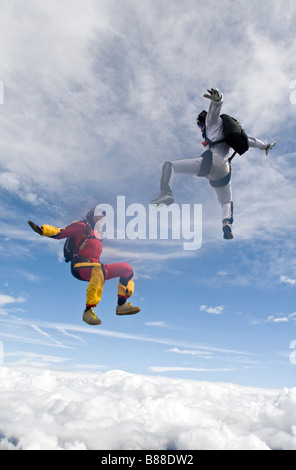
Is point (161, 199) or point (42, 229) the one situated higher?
point (161, 199)

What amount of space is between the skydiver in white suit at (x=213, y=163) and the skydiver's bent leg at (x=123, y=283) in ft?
5.74

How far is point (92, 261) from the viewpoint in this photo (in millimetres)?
6508

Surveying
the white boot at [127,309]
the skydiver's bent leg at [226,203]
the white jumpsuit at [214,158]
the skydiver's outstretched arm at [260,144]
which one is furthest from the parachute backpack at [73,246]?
the skydiver's outstretched arm at [260,144]

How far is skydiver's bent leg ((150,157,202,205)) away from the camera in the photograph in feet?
19.1

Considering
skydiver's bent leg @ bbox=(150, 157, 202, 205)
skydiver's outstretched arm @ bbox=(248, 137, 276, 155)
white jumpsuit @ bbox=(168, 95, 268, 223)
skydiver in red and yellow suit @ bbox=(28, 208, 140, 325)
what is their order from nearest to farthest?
1. skydiver's bent leg @ bbox=(150, 157, 202, 205)
2. skydiver in red and yellow suit @ bbox=(28, 208, 140, 325)
3. white jumpsuit @ bbox=(168, 95, 268, 223)
4. skydiver's outstretched arm @ bbox=(248, 137, 276, 155)

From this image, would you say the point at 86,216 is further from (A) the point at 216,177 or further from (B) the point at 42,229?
(A) the point at 216,177

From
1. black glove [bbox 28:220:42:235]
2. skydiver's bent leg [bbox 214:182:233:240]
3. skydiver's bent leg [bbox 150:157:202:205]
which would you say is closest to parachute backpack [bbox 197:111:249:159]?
skydiver's bent leg [bbox 150:157:202:205]

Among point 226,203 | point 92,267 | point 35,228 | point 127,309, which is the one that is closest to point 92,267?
point 92,267

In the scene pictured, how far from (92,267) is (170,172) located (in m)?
2.69

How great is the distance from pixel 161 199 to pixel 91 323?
282cm

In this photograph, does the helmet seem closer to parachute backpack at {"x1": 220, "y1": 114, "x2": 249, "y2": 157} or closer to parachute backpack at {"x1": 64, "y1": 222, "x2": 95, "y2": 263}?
parachute backpack at {"x1": 220, "y1": 114, "x2": 249, "y2": 157}

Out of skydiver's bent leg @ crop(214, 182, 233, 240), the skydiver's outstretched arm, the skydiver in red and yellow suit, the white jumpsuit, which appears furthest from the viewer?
the skydiver's outstretched arm

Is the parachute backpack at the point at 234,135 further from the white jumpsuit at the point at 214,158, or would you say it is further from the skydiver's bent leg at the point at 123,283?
the skydiver's bent leg at the point at 123,283
